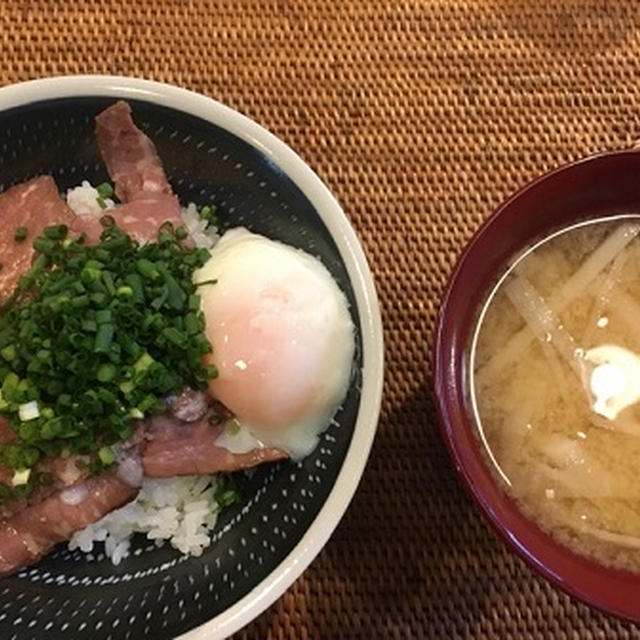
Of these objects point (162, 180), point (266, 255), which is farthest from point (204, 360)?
point (162, 180)

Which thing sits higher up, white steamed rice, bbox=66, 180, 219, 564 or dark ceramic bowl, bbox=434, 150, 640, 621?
dark ceramic bowl, bbox=434, 150, 640, 621

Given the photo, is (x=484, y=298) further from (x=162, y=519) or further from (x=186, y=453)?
(x=162, y=519)

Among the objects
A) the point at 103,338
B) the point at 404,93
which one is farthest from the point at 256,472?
the point at 404,93

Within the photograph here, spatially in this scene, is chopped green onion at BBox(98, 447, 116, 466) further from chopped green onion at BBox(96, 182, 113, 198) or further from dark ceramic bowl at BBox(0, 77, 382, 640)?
chopped green onion at BBox(96, 182, 113, 198)

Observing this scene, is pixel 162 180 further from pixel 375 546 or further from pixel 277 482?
pixel 375 546

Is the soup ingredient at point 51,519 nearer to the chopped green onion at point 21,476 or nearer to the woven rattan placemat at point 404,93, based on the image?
the chopped green onion at point 21,476

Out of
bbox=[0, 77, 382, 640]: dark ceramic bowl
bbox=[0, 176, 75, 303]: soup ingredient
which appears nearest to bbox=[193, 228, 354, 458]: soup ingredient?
bbox=[0, 77, 382, 640]: dark ceramic bowl
